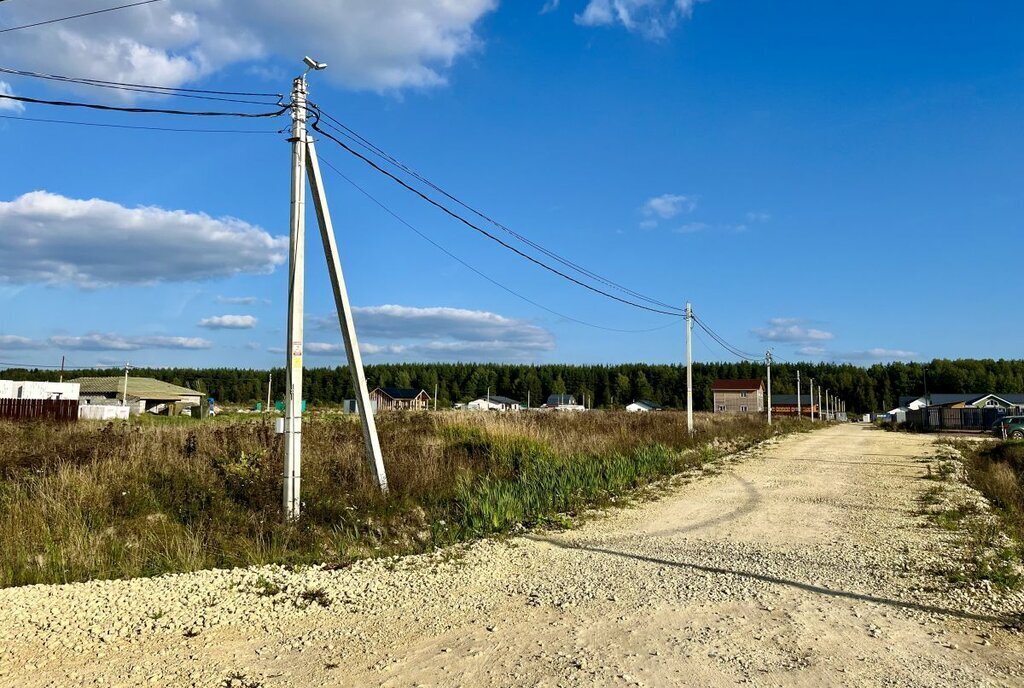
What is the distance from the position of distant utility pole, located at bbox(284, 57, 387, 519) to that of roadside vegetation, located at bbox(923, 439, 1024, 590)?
6.91 metres

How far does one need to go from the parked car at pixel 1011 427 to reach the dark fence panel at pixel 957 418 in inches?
186

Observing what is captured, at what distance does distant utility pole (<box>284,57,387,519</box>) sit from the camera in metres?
8.40

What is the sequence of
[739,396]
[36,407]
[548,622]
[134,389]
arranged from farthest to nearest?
1. [739,396]
2. [134,389]
3. [36,407]
4. [548,622]

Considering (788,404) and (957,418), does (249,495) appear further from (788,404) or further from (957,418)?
(788,404)

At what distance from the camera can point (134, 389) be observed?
7069 centimetres

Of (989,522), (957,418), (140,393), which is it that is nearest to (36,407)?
(140,393)

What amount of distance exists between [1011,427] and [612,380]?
339 ft

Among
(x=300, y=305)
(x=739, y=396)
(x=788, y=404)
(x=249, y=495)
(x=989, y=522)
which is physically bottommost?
(x=788, y=404)

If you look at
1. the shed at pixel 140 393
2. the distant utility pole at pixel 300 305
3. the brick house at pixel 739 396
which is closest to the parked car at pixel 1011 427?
the distant utility pole at pixel 300 305

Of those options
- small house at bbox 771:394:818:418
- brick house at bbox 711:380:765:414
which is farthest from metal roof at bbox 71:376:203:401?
small house at bbox 771:394:818:418

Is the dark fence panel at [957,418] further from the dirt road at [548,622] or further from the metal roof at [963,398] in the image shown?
the dirt road at [548,622]

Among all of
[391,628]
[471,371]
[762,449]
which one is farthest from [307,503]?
[471,371]

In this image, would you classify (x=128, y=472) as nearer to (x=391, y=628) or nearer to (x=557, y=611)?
(x=391, y=628)

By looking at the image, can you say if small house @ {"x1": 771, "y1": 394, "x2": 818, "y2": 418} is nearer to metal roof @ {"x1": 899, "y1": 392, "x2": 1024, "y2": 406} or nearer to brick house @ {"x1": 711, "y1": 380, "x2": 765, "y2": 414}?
brick house @ {"x1": 711, "y1": 380, "x2": 765, "y2": 414}
